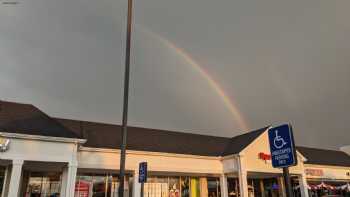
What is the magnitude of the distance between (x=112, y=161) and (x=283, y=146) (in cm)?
1616

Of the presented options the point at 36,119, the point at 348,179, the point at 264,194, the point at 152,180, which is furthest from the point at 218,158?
the point at 348,179

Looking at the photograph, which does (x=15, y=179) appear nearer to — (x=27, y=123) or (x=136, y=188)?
(x=27, y=123)

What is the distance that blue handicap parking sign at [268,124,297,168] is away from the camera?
474 cm

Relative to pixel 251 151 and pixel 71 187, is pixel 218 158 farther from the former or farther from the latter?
pixel 71 187

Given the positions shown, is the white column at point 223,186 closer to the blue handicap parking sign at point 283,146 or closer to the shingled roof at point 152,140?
the shingled roof at point 152,140

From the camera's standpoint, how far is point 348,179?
3159 cm

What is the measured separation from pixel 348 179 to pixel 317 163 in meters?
5.75

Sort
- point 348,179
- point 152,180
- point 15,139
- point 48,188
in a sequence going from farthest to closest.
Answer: point 348,179 < point 152,180 < point 48,188 < point 15,139

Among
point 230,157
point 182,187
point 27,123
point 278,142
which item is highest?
point 27,123

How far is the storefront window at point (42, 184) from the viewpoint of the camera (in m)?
19.0

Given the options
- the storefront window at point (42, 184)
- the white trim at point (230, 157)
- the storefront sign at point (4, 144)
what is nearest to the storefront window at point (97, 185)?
the storefront window at point (42, 184)

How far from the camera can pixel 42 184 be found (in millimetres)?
19375

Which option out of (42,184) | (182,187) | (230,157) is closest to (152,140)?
(182,187)

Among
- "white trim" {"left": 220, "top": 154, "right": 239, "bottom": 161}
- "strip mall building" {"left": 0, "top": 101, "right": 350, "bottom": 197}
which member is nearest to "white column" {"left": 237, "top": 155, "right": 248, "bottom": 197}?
"strip mall building" {"left": 0, "top": 101, "right": 350, "bottom": 197}
